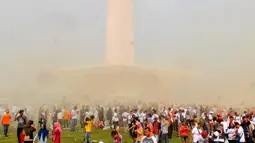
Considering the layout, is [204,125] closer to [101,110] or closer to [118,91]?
[101,110]

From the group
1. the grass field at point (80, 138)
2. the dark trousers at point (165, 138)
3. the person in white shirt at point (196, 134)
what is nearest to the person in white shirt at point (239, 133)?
the person in white shirt at point (196, 134)

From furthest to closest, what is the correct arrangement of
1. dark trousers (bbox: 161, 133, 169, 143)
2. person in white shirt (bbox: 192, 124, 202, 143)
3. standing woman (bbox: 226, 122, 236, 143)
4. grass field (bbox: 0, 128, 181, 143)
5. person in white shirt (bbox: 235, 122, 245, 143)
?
grass field (bbox: 0, 128, 181, 143) → dark trousers (bbox: 161, 133, 169, 143) → person in white shirt (bbox: 192, 124, 202, 143) → standing woman (bbox: 226, 122, 236, 143) → person in white shirt (bbox: 235, 122, 245, 143)

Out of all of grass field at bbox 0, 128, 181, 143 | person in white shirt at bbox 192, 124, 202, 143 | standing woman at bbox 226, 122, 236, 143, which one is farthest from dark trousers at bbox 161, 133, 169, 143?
standing woman at bbox 226, 122, 236, 143

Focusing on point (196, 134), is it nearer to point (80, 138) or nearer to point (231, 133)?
point (231, 133)

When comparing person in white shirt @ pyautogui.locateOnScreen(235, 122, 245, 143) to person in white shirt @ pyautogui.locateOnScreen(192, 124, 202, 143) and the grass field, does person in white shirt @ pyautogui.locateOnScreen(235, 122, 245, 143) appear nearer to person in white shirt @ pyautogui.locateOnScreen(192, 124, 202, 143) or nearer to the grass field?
person in white shirt @ pyautogui.locateOnScreen(192, 124, 202, 143)

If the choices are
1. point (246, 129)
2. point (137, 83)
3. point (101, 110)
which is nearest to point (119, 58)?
point (137, 83)

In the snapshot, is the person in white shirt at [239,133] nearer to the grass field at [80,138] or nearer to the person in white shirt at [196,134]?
the person in white shirt at [196,134]

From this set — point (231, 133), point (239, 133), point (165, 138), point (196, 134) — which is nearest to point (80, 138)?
point (165, 138)

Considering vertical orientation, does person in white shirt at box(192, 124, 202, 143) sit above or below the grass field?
above

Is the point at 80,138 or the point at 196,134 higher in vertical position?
the point at 196,134

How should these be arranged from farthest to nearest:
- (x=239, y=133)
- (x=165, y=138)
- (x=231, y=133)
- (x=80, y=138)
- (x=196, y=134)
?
(x=80, y=138) < (x=165, y=138) < (x=196, y=134) < (x=231, y=133) < (x=239, y=133)

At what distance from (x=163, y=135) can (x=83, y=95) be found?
83.5 feet

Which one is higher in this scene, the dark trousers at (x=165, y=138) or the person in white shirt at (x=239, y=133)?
the person in white shirt at (x=239, y=133)

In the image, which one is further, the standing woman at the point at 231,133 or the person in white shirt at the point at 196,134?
the person in white shirt at the point at 196,134
